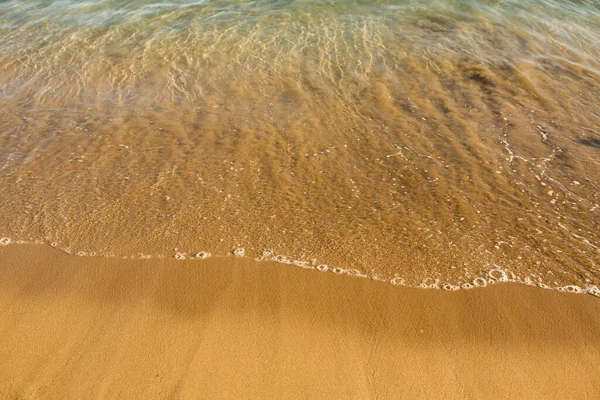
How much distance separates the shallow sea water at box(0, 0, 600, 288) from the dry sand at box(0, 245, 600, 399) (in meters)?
0.26

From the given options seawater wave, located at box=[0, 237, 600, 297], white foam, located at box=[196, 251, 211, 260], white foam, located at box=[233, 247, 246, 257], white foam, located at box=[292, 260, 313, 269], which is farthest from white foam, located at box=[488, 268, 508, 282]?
white foam, located at box=[196, 251, 211, 260]

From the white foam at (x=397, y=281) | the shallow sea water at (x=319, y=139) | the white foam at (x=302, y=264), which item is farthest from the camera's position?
the shallow sea water at (x=319, y=139)

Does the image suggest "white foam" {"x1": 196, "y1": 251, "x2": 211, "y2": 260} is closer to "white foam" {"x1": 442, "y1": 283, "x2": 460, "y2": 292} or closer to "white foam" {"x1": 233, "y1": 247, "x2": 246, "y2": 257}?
"white foam" {"x1": 233, "y1": 247, "x2": 246, "y2": 257}

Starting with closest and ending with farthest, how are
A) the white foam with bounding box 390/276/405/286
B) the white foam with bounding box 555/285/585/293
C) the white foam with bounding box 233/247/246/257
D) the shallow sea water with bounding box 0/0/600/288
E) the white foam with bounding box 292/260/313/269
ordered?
the white foam with bounding box 555/285/585/293, the white foam with bounding box 390/276/405/286, the white foam with bounding box 292/260/313/269, the white foam with bounding box 233/247/246/257, the shallow sea water with bounding box 0/0/600/288

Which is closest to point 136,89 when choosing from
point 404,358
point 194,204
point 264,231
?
point 194,204

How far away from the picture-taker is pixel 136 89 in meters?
7.13

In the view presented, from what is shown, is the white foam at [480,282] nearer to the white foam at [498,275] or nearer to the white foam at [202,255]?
the white foam at [498,275]

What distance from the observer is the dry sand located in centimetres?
294

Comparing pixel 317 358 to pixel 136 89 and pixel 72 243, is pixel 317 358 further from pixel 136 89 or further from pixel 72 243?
pixel 136 89

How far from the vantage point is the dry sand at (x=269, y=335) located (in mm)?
A: 2941

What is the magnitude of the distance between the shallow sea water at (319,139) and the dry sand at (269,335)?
0.26 metres

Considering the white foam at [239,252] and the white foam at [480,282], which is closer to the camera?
the white foam at [480,282]

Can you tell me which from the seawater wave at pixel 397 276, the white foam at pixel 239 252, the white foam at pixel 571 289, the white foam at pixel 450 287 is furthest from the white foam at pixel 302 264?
A: the white foam at pixel 571 289

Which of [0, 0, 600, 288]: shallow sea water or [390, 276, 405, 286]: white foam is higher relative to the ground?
[390, 276, 405, 286]: white foam
